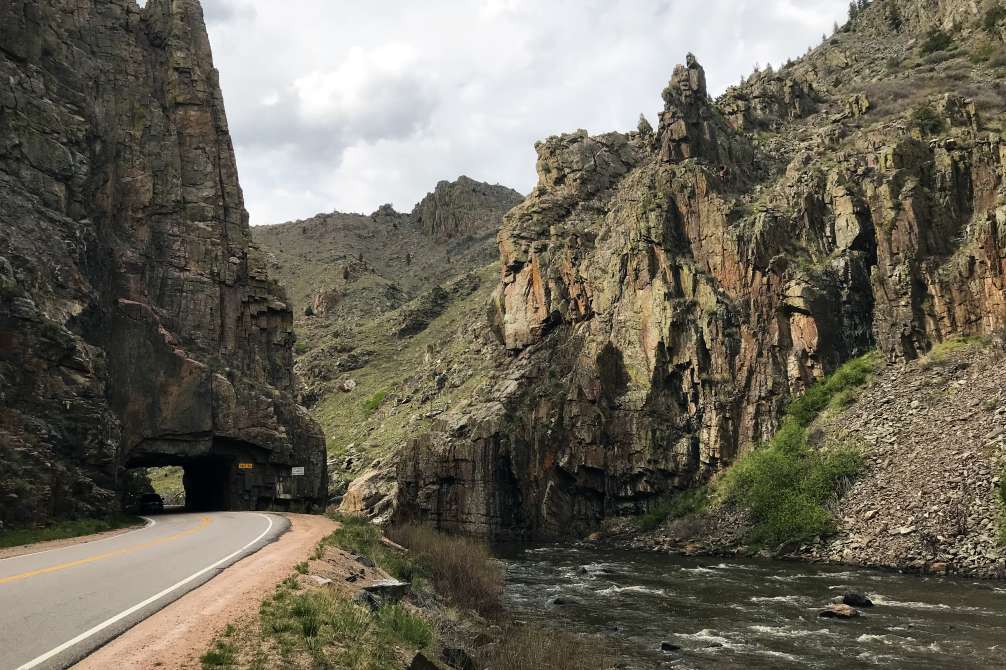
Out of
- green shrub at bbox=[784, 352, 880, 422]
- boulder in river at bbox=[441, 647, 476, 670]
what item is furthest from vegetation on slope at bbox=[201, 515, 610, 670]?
green shrub at bbox=[784, 352, 880, 422]

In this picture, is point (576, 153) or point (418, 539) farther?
point (576, 153)

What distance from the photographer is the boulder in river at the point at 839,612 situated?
75.9 feet

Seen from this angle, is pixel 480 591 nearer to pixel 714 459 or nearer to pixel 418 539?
pixel 418 539

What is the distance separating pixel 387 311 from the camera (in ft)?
389

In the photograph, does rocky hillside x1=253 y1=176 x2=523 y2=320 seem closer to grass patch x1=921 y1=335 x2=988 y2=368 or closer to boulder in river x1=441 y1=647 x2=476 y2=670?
grass patch x1=921 y1=335 x2=988 y2=368

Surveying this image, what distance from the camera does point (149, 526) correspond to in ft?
104

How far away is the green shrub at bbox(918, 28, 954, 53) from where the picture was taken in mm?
84250

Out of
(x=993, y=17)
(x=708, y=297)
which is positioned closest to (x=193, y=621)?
(x=708, y=297)

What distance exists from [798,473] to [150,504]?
4382cm

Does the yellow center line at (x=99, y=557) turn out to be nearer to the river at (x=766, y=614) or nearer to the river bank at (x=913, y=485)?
the river at (x=766, y=614)

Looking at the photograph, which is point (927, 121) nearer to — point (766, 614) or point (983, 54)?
point (983, 54)

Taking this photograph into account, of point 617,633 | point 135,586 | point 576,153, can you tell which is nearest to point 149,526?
point 135,586

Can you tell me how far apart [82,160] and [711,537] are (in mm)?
45163

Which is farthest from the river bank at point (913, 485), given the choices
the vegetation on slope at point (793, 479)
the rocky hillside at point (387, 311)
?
the rocky hillside at point (387, 311)
